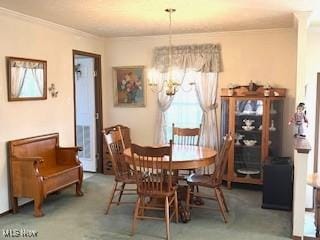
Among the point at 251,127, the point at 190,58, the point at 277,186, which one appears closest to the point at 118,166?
the point at 277,186

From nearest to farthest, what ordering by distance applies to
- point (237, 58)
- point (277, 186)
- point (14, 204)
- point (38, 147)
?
point (14, 204) → point (277, 186) → point (38, 147) → point (237, 58)

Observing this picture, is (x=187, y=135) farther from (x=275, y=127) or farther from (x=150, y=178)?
(x=150, y=178)

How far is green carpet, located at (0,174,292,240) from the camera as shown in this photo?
363cm

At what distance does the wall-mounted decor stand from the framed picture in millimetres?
1673

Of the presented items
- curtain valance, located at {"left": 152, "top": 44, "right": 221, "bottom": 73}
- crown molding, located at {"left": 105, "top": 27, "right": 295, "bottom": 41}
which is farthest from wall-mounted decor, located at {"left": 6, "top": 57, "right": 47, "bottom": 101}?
curtain valance, located at {"left": 152, "top": 44, "right": 221, "bottom": 73}

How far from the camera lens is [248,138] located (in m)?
5.34

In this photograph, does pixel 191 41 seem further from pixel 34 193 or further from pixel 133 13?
pixel 34 193

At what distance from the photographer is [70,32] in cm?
535

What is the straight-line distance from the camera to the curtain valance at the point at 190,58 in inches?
221

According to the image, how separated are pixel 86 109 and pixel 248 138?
2842 mm

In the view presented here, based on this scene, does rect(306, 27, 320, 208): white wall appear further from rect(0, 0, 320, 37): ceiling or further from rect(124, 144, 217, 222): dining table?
rect(124, 144, 217, 222): dining table

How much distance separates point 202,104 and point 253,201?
1.75 metres

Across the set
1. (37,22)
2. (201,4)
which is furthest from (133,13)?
(37,22)

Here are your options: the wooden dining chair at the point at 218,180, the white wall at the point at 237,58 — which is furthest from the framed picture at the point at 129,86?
the wooden dining chair at the point at 218,180
